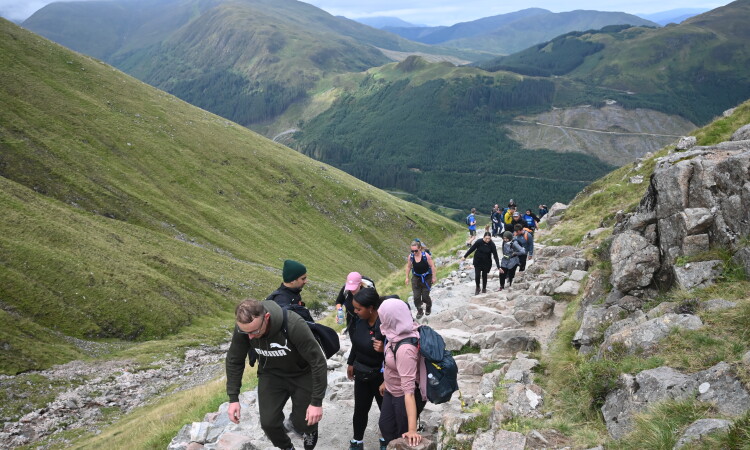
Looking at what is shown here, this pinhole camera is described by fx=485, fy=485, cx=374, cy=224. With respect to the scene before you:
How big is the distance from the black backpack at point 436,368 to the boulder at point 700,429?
311 centimetres

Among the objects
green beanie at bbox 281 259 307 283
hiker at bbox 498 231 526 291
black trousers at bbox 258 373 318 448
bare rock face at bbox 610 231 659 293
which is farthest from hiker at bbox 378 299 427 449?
hiker at bbox 498 231 526 291

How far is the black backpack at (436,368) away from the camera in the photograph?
25.0 feet

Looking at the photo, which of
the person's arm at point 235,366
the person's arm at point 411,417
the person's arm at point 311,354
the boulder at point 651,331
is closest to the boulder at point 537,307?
the boulder at point 651,331

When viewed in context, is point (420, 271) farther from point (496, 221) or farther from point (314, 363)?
point (496, 221)

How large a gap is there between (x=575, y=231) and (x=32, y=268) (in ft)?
175

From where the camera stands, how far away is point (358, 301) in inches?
330

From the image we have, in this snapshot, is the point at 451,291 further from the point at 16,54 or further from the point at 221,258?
the point at 16,54

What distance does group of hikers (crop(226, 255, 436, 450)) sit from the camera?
25.1 feet

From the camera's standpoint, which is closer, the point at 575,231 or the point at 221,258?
the point at 575,231

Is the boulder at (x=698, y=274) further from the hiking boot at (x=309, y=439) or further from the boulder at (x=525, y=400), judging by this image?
the hiking boot at (x=309, y=439)

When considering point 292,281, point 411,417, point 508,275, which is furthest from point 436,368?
point 508,275

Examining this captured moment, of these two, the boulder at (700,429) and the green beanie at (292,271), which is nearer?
the boulder at (700,429)

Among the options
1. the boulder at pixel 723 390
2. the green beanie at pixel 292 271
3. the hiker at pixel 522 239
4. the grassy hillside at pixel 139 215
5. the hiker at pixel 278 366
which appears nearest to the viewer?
the boulder at pixel 723 390

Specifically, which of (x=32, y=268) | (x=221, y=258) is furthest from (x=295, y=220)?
(x=32, y=268)
